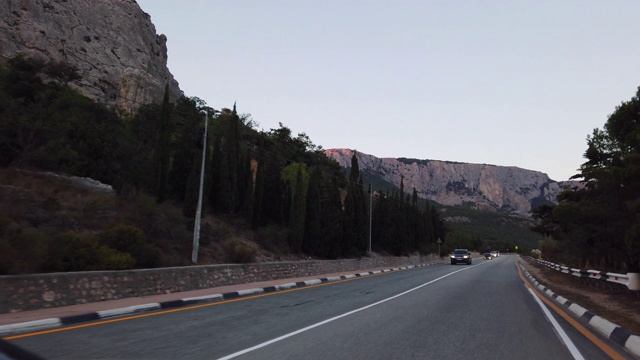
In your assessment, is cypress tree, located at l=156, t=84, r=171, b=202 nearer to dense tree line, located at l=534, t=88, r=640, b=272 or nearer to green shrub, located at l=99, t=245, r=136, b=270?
green shrub, located at l=99, t=245, r=136, b=270

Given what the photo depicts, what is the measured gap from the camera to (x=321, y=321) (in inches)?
433

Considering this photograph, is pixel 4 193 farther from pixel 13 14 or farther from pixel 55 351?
pixel 13 14

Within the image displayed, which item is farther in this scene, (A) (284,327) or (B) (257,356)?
(A) (284,327)

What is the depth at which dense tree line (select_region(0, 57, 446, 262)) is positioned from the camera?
30.7 meters

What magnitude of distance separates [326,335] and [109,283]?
754 centimetres

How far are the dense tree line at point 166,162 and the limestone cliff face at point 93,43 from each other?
2528 centimetres

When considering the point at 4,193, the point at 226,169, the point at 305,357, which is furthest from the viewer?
the point at 226,169

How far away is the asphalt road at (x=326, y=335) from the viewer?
296 inches

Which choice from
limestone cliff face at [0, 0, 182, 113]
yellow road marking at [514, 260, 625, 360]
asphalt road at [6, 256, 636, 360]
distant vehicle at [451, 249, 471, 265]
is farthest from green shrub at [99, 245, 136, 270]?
limestone cliff face at [0, 0, 182, 113]

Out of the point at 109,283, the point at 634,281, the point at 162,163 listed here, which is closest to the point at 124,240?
the point at 109,283

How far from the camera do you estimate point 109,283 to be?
13.9m

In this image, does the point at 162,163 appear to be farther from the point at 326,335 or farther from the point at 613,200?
the point at 326,335

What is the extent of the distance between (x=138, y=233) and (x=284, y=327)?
11.0 metres

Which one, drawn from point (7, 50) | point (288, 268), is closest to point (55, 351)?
point (288, 268)
